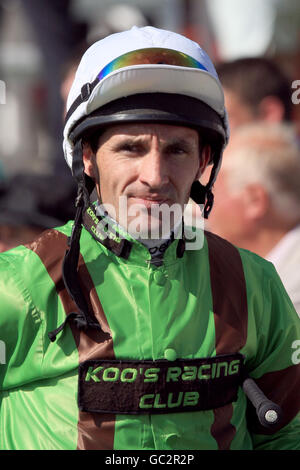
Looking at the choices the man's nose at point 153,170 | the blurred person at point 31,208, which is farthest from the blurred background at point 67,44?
the man's nose at point 153,170

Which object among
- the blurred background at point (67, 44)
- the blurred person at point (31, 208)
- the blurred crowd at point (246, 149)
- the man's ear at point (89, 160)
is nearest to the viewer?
the man's ear at point (89, 160)

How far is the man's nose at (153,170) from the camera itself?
257 centimetres

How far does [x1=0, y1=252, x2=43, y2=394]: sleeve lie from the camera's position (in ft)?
8.19

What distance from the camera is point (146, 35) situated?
274 cm

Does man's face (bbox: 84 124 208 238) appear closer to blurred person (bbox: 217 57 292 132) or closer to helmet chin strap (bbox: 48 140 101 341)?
helmet chin strap (bbox: 48 140 101 341)

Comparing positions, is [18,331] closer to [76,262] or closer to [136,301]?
[76,262]

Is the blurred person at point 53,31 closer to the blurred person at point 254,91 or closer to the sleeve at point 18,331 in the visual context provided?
the blurred person at point 254,91

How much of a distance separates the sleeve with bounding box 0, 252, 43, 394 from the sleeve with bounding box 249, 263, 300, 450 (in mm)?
825

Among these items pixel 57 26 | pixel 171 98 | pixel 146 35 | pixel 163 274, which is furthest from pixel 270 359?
pixel 57 26

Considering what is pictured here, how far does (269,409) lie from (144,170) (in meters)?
0.89

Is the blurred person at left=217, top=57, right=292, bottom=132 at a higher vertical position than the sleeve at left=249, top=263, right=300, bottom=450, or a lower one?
higher

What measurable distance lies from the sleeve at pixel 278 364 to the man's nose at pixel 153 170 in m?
0.62

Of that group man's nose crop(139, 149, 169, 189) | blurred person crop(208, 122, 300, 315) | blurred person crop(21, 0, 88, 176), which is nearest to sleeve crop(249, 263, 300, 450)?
man's nose crop(139, 149, 169, 189)

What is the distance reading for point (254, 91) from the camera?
526 cm
